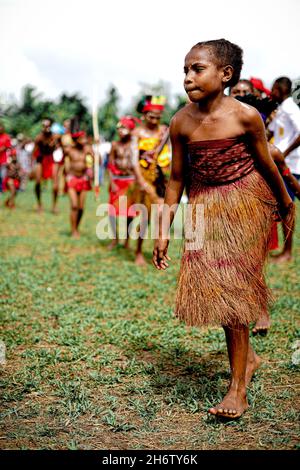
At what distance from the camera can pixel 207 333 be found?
4.15 m

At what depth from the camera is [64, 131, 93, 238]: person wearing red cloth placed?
8.69 meters

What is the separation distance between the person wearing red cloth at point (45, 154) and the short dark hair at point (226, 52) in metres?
8.90

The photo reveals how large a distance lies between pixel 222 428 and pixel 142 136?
453 cm

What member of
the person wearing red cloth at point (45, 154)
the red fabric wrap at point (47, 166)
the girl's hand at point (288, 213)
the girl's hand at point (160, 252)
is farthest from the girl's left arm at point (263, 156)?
the red fabric wrap at point (47, 166)

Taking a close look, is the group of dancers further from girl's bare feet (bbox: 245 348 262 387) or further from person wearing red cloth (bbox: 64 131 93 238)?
person wearing red cloth (bbox: 64 131 93 238)

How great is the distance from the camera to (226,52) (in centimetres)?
268

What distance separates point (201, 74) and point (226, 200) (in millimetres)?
653

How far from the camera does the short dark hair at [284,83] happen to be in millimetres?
5625

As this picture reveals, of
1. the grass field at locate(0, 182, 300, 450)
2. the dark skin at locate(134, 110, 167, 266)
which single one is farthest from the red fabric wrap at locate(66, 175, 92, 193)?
the grass field at locate(0, 182, 300, 450)

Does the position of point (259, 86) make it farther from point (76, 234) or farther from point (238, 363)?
point (76, 234)

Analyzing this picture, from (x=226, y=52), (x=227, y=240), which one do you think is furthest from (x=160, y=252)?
(x=226, y=52)

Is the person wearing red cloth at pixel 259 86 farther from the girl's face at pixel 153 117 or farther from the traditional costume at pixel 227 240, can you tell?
the traditional costume at pixel 227 240

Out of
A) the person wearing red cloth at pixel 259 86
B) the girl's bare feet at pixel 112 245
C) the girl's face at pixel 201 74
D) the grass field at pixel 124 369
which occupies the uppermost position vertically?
the person wearing red cloth at pixel 259 86

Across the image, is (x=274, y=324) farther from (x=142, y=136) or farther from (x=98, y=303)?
(x=142, y=136)
